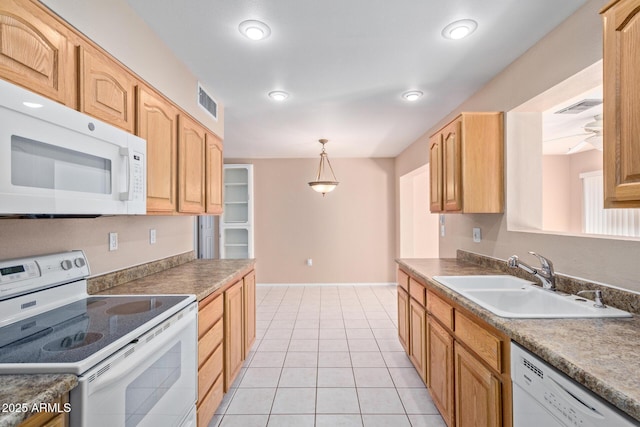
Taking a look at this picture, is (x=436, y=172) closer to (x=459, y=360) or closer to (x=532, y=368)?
(x=459, y=360)

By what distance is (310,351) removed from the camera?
3.02m

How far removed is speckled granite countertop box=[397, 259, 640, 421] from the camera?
0.77 m

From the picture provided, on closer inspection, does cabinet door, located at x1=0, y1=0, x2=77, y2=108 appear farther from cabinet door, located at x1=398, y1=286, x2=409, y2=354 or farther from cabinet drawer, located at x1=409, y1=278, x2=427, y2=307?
cabinet door, located at x1=398, y1=286, x2=409, y2=354

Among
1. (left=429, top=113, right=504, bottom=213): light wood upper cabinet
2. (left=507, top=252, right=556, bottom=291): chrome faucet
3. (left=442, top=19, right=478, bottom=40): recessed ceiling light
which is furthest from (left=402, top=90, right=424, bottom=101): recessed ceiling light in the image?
(left=507, top=252, right=556, bottom=291): chrome faucet

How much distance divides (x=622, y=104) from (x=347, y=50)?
5.04ft

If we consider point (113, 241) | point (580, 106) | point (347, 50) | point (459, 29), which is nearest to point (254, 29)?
point (347, 50)

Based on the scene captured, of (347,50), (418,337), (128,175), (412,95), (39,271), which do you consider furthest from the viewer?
(412,95)

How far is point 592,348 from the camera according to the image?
3.24 ft

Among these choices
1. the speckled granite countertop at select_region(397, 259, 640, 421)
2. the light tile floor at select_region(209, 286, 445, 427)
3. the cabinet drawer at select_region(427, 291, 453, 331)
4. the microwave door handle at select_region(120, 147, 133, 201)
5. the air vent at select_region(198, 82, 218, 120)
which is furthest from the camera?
the air vent at select_region(198, 82, 218, 120)

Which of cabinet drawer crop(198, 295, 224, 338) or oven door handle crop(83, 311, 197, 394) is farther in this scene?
cabinet drawer crop(198, 295, 224, 338)

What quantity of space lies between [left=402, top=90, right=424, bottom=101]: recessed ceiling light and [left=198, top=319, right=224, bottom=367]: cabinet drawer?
8.22 ft

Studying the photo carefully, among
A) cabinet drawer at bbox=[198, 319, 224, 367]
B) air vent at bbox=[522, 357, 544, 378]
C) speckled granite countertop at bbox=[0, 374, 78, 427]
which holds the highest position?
speckled granite countertop at bbox=[0, 374, 78, 427]

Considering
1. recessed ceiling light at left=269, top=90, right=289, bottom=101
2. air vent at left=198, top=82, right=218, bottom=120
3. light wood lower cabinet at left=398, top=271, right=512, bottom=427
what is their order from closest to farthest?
light wood lower cabinet at left=398, top=271, right=512, bottom=427
air vent at left=198, top=82, right=218, bottom=120
recessed ceiling light at left=269, top=90, right=289, bottom=101

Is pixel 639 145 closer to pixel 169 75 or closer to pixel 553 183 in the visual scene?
pixel 169 75
